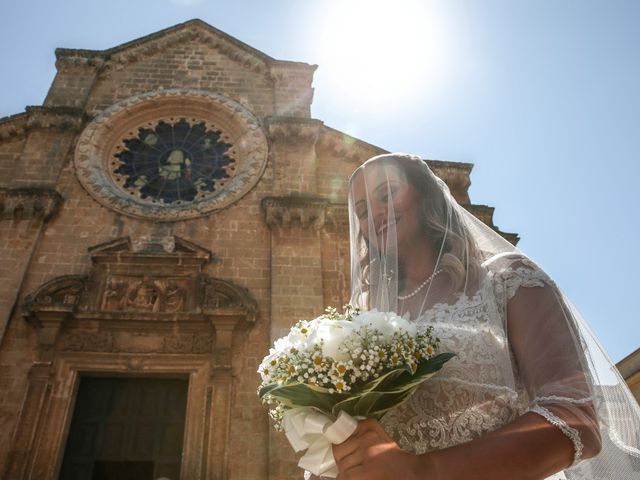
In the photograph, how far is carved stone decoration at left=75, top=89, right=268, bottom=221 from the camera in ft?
32.2

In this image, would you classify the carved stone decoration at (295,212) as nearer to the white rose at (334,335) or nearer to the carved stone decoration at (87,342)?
the carved stone decoration at (87,342)

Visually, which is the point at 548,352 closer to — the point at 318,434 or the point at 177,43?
the point at 318,434

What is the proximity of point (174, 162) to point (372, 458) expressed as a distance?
32.9 feet

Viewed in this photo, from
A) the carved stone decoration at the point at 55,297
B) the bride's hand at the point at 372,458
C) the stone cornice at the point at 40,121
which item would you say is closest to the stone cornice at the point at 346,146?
the stone cornice at the point at 40,121

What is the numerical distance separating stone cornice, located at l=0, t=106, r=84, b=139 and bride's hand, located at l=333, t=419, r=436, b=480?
10.5 meters

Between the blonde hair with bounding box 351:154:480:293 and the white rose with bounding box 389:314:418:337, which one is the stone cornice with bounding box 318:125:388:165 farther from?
the white rose with bounding box 389:314:418:337

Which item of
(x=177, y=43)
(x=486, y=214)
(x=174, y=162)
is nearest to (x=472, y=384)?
(x=486, y=214)

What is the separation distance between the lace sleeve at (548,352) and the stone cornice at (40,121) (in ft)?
34.2

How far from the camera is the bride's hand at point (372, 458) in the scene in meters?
1.70

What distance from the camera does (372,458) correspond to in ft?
5.83

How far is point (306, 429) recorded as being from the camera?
202cm

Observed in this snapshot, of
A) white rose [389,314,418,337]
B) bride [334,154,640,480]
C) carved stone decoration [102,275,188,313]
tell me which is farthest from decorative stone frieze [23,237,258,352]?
white rose [389,314,418,337]

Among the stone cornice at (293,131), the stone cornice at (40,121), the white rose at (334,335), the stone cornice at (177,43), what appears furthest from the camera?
the stone cornice at (177,43)

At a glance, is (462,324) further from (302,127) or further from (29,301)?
(302,127)
